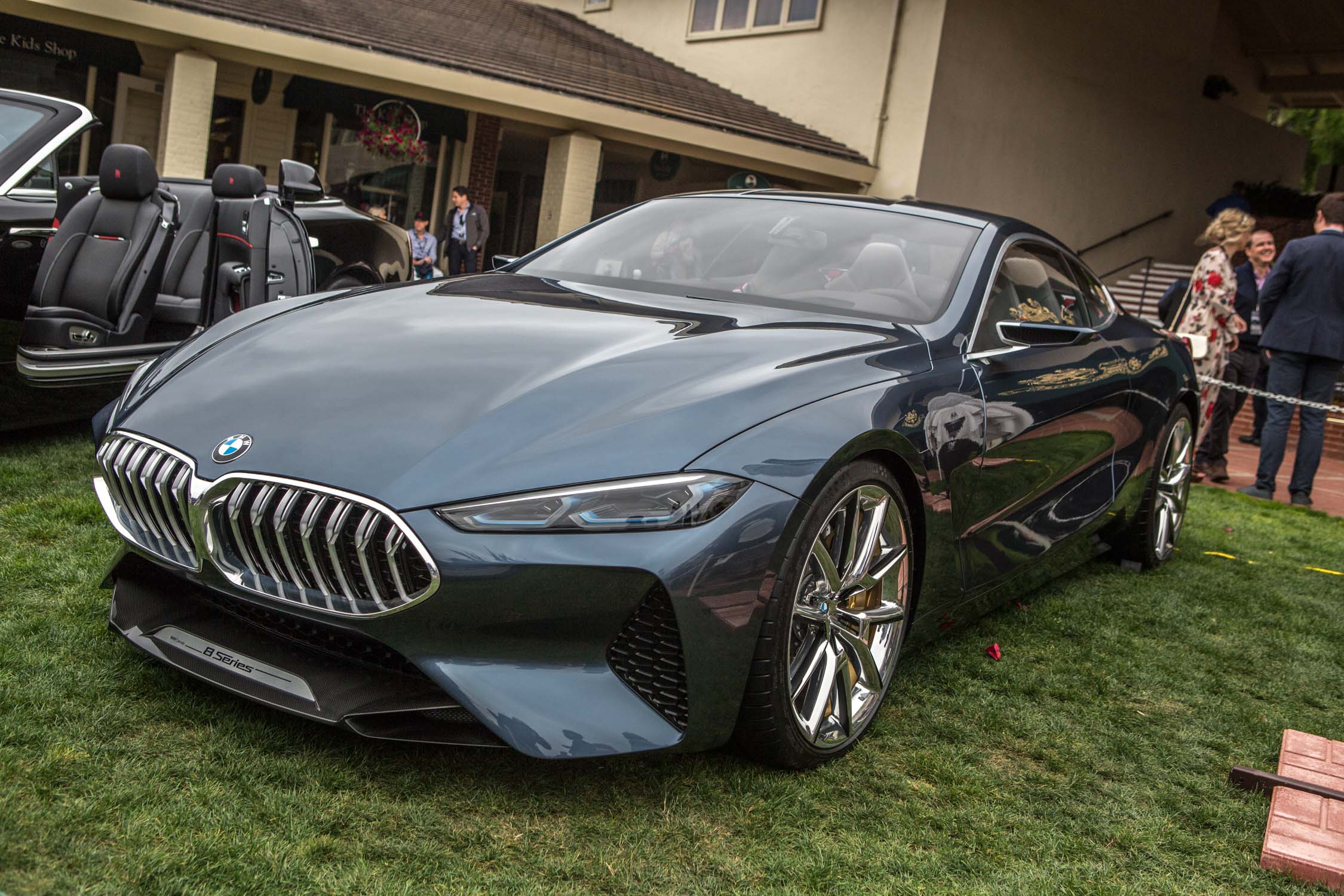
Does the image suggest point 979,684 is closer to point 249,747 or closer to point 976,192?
point 249,747

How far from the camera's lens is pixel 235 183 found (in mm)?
5480

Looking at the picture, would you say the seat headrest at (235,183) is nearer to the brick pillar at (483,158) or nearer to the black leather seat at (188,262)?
the black leather seat at (188,262)

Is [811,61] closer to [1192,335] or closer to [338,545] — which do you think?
[1192,335]

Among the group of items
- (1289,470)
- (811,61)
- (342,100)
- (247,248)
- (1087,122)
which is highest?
(811,61)

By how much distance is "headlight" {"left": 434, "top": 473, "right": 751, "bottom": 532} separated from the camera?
2.25 meters

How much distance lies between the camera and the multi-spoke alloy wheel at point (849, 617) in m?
2.65

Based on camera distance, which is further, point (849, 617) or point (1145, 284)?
point (1145, 284)

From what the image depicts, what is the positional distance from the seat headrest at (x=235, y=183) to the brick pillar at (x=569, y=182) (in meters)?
11.1

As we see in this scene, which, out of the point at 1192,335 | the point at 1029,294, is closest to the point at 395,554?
the point at 1029,294

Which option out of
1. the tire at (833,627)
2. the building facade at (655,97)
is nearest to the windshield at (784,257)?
the tire at (833,627)

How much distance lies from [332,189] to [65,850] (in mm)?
16610

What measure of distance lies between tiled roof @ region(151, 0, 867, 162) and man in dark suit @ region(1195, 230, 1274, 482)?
29.6 ft

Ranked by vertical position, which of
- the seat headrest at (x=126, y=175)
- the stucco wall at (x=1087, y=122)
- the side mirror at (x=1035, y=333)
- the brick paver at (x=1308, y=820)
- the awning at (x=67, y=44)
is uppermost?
the stucco wall at (x=1087, y=122)

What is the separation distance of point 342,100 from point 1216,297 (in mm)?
11682
